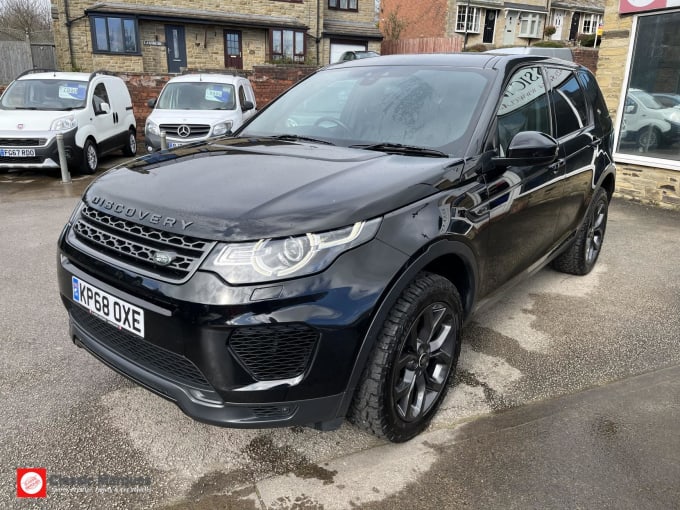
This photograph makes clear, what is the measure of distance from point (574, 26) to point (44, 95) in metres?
43.0

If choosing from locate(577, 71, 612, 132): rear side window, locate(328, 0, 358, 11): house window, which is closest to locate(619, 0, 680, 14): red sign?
locate(577, 71, 612, 132): rear side window

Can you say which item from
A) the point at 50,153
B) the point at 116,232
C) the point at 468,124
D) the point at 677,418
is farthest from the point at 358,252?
Answer: the point at 50,153

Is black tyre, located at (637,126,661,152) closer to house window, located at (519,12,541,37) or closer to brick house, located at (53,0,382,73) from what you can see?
brick house, located at (53,0,382,73)

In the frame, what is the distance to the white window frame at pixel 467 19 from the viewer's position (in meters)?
35.9

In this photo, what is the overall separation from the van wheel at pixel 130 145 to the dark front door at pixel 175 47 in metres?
14.8

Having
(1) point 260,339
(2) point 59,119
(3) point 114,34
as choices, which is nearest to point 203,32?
(3) point 114,34

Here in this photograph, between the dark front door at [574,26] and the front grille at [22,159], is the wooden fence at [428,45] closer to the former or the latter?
the dark front door at [574,26]

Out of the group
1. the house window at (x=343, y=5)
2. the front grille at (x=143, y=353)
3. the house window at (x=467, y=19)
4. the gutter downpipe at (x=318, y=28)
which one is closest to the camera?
the front grille at (x=143, y=353)

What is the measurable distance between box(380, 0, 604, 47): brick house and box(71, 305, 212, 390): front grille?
37.5m

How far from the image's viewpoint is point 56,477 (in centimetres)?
228

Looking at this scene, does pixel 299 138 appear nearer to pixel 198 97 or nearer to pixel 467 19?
pixel 198 97

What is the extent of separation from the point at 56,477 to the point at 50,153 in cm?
783

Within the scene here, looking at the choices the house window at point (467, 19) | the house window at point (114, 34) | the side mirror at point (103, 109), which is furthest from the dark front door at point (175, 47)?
the house window at point (467, 19)

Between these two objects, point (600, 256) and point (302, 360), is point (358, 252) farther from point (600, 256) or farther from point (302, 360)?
point (600, 256)
